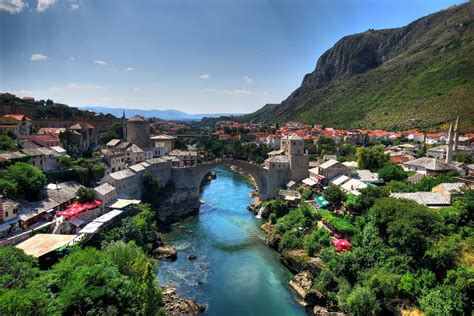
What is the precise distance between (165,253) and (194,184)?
15773 millimetres

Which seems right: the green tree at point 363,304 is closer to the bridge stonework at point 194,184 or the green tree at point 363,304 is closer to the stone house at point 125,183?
the bridge stonework at point 194,184

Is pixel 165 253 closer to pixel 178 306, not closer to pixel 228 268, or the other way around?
pixel 228 268

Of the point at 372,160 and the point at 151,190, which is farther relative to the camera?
the point at 372,160

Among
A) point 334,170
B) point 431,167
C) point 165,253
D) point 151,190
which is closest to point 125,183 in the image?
point 151,190

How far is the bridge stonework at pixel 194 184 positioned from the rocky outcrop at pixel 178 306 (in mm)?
15602

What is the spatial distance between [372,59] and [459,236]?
386 ft

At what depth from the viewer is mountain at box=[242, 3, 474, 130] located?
61.4m

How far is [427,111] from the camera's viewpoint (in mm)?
61969

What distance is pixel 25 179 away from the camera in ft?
71.4


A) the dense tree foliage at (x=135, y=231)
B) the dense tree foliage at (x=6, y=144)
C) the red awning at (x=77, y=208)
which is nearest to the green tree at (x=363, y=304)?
the dense tree foliage at (x=135, y=231)

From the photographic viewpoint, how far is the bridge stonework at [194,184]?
119ft

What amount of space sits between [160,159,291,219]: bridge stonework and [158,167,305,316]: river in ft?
7.95

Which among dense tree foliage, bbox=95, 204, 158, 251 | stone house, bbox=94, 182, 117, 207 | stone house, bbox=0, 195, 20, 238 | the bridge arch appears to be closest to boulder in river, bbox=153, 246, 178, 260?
dense tree foliage, bbox=95, 204, 158, 251

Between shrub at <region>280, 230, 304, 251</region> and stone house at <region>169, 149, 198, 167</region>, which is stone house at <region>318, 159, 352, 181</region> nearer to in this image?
shrub at <region>280, 230, 304, 251</region>
